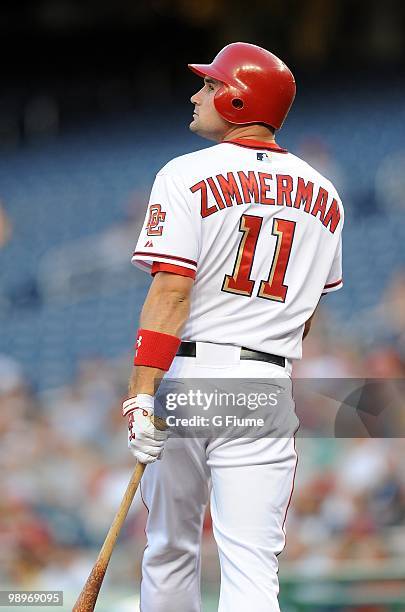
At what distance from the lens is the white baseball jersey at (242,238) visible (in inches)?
97.0

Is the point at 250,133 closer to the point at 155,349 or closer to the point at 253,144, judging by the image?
the point at 253,144

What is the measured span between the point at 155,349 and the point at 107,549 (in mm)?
497

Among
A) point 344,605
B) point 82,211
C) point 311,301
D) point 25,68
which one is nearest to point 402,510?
point 344,605

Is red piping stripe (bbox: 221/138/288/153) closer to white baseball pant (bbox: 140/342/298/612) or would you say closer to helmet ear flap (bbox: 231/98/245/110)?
helmet ear flap (bbox: 231/98/245/110)

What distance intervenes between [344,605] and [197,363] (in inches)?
69.6

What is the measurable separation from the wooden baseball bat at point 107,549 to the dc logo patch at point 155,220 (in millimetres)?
547

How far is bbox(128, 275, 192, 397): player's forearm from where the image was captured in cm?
242

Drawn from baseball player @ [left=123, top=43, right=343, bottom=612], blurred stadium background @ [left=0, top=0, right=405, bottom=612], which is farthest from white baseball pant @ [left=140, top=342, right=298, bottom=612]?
blurred stadium background @ [left=0, top=0, right=405, bottom=612]

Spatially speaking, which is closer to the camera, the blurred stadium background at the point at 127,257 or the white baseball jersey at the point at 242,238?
the white baseball jersey at the point at 242,238

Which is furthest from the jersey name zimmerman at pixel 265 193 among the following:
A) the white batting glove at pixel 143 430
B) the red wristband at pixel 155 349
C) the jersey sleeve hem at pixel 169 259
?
the white batting glove at pixel 143 430

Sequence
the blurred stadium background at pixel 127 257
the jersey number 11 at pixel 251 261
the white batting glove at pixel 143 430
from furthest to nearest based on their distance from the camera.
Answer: the blurred stadium background at pixel 127 257 → the jersey number 11 at pixel 251 261 → the white batting glove at pixel 143 430

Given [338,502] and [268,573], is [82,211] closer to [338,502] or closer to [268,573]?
[338,502]

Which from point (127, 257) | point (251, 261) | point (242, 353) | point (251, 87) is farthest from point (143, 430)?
point (127, 257)

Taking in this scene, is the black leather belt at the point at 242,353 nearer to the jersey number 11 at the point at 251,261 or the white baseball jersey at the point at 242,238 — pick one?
the white baseball jersey at the point at 242,238
